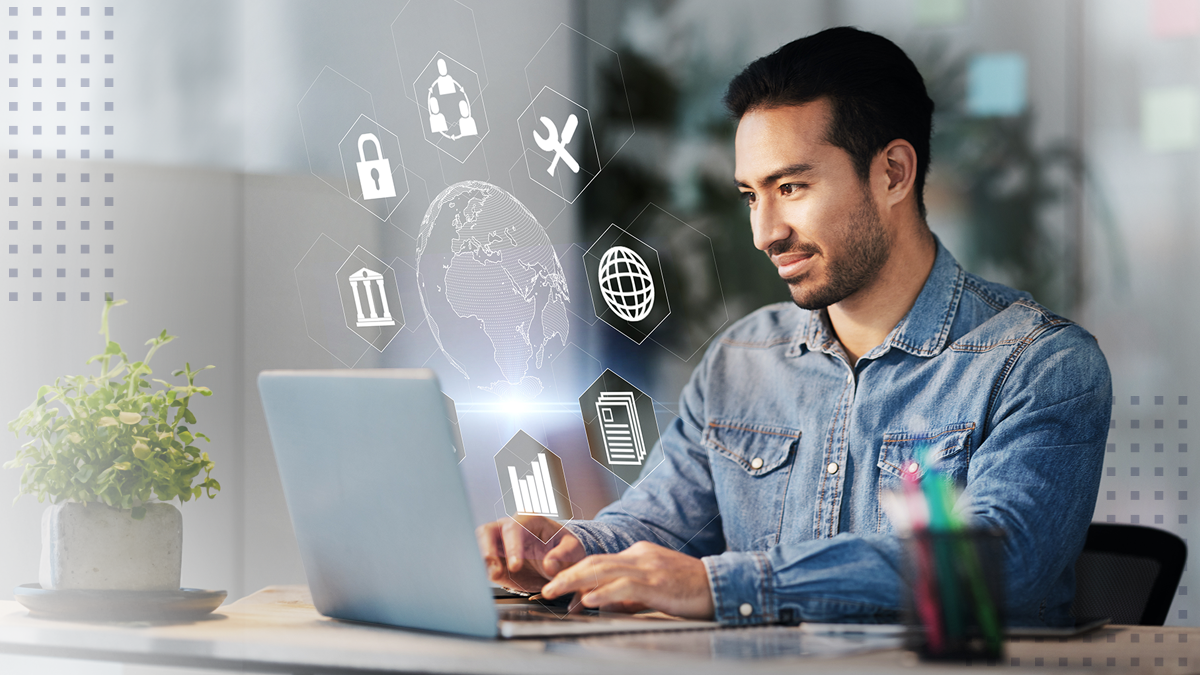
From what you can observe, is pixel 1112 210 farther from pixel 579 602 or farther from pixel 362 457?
pixel 362 457

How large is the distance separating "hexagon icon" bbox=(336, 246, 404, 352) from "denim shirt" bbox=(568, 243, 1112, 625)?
31 cm

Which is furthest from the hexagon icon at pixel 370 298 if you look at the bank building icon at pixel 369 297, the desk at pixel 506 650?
the desk at pixel 506 650

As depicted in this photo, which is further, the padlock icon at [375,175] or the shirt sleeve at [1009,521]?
the padlock icon at [375,175]

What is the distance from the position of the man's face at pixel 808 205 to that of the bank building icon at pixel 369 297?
47cm

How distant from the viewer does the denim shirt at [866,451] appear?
1014mm

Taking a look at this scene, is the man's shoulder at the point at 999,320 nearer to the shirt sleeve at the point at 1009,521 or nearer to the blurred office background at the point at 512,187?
the shirt sleeve at the point at 1009,521

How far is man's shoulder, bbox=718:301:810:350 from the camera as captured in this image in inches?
61.7

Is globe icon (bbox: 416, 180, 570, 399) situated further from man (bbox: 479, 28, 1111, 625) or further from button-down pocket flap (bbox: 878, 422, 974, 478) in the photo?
button-down pocket flap (bbox: 878, 422, 974, 478)

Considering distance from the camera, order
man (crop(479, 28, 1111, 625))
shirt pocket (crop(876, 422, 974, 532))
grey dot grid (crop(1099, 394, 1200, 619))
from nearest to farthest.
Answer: man (crop(479, 28, 1111, 625)) < shirt pocket (crop(876, 422, 974, 532)) < grey dot grid (crop(1099, 394, 1200, 619))

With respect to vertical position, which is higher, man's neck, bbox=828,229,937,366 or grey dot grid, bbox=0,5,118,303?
grey dot grid, bbox=0,5,118,303

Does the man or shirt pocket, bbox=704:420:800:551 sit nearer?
the man

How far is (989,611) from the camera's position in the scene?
2.51 ft

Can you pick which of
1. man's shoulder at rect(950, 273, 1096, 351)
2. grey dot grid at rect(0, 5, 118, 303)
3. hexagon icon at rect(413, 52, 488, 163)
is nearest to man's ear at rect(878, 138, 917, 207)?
man's shoulder at rect(950, 273, 1096, 351)

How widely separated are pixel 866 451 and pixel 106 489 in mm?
897
